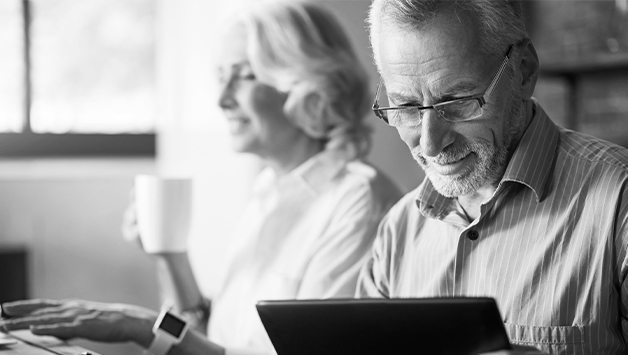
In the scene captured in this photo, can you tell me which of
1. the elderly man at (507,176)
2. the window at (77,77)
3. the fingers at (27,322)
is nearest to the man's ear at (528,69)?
the elderly man at (507,176)

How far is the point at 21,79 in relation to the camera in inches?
143

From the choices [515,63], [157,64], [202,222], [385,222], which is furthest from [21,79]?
[515,63]

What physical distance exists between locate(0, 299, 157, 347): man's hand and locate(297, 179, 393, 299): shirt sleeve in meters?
0.37

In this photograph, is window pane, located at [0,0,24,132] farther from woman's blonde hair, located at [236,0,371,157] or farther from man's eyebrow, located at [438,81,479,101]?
man's eyebrow, located at [438,81,479,101]

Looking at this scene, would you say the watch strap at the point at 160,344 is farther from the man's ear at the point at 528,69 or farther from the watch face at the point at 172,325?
the man's ear at the point at 528,69

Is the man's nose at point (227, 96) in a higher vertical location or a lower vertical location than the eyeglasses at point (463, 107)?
lower

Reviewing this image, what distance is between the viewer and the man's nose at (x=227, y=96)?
209cm

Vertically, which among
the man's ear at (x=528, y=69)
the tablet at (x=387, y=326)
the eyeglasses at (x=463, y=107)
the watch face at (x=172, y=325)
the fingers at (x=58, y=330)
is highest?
the man's ear at (x=528, y=69)

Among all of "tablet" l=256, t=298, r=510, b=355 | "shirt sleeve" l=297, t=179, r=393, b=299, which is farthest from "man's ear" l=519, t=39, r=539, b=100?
"shirt sleeve" l=297, t=179, r=393, b=299

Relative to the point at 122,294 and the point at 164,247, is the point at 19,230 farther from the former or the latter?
A: the point at 164,247

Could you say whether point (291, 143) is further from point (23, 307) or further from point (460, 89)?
point (460, 89)

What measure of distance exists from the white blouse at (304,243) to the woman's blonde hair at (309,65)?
0.08 meters

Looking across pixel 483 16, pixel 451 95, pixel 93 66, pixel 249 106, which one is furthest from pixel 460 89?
pixel 93 66

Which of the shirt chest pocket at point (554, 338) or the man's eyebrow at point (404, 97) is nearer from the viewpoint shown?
the shirt chest pocket at point (554, 338)
